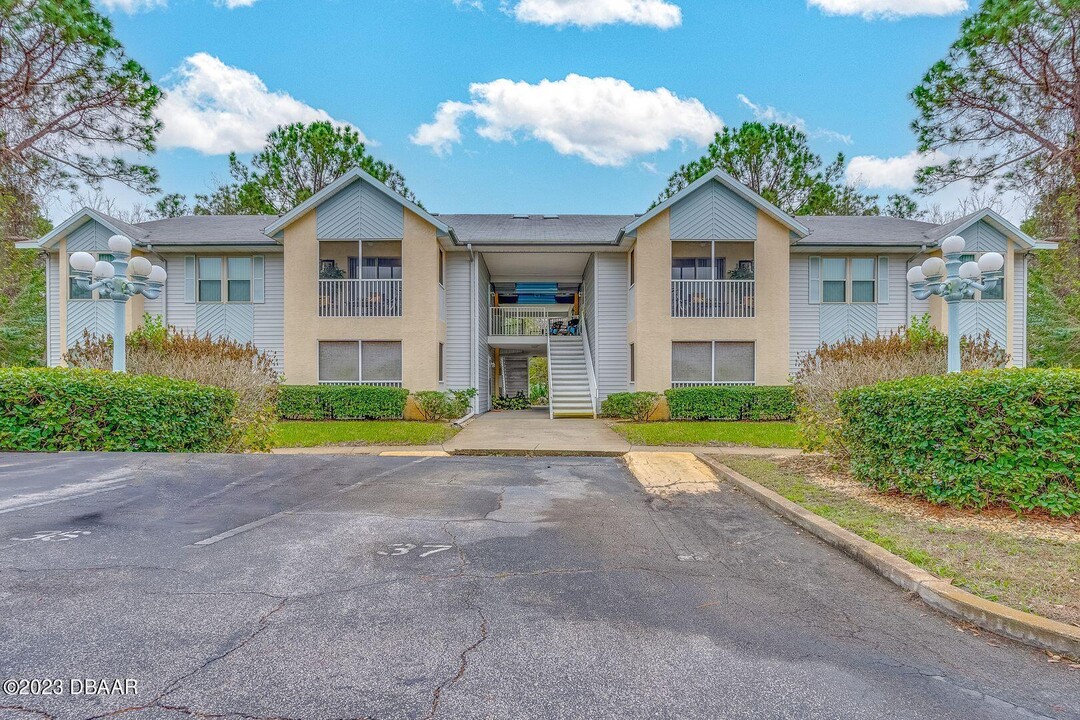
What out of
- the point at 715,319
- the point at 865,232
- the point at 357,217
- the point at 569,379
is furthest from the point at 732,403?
the point at 357,217

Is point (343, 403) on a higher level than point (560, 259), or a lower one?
lower

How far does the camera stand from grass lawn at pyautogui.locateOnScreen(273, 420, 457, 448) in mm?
11375

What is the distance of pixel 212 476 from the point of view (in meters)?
6.44

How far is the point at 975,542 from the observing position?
4.38m

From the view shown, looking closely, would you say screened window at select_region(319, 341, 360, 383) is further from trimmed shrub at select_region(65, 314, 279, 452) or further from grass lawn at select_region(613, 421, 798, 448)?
grass lawn at select_region(613, 421, 798, 448)

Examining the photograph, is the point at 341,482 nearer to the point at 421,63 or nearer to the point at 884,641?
the point at 884,641

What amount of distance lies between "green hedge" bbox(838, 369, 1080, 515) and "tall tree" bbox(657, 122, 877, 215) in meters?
23.9

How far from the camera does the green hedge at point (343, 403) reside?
49.1 ft

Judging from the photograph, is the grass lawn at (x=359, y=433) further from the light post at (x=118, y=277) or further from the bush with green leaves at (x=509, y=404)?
the bush with green leaves at (x=509, y=404)

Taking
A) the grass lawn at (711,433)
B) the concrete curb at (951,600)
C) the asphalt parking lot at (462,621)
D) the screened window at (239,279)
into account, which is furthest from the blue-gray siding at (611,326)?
the concrete curb at (951,600)

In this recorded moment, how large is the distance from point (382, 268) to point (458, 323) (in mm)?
3012

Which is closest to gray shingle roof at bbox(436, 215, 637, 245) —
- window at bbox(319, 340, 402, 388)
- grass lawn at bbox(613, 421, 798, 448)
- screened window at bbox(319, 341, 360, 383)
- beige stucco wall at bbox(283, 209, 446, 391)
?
beige stucco wall at bbox(283, 209, 446, 391)

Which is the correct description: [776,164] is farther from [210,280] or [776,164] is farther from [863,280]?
[210,280]

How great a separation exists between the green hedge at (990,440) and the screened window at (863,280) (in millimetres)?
13214
